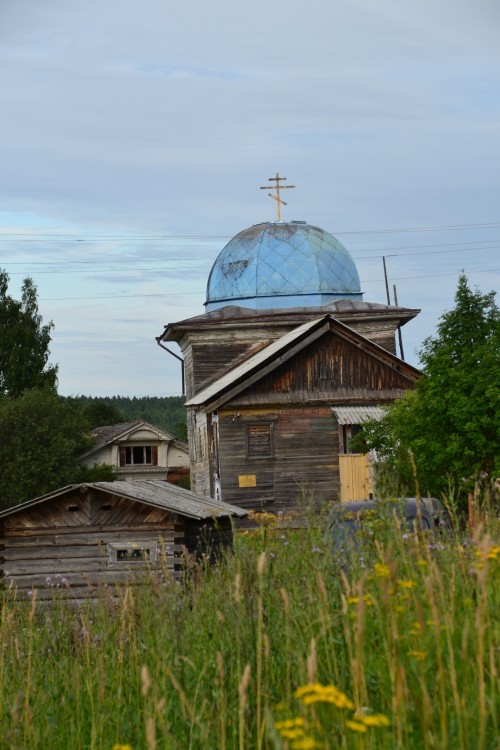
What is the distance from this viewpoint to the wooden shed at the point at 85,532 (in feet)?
64.6

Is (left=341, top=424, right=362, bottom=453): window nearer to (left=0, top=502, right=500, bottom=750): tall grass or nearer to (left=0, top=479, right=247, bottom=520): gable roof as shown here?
(left=0, top=479, right=247, bottom=520): gable roof

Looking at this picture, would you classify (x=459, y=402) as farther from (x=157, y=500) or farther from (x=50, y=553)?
(x=50, y=553)

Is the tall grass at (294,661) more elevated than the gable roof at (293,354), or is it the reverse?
the gable roof at (293,354)

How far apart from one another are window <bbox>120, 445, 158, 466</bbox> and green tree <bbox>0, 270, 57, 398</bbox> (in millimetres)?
9622

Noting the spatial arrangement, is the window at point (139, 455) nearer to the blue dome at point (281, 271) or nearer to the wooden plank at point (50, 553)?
the blue dome at point (281, 271)

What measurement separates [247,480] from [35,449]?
23.2 meters

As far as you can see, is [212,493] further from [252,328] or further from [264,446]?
[252,328]

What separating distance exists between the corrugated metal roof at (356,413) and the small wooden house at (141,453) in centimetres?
3572

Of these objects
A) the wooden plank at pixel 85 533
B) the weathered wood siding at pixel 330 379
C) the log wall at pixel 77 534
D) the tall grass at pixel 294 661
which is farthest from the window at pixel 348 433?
the tall grass at pixel 294 661

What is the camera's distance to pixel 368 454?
30.5 m

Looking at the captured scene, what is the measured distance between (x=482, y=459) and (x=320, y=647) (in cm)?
1506

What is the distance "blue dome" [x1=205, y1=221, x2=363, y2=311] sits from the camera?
39.1m

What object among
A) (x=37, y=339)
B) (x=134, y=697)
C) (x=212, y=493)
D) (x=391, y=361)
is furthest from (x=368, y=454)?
(x=37, y=339)

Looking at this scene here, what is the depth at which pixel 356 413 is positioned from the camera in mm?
30922
